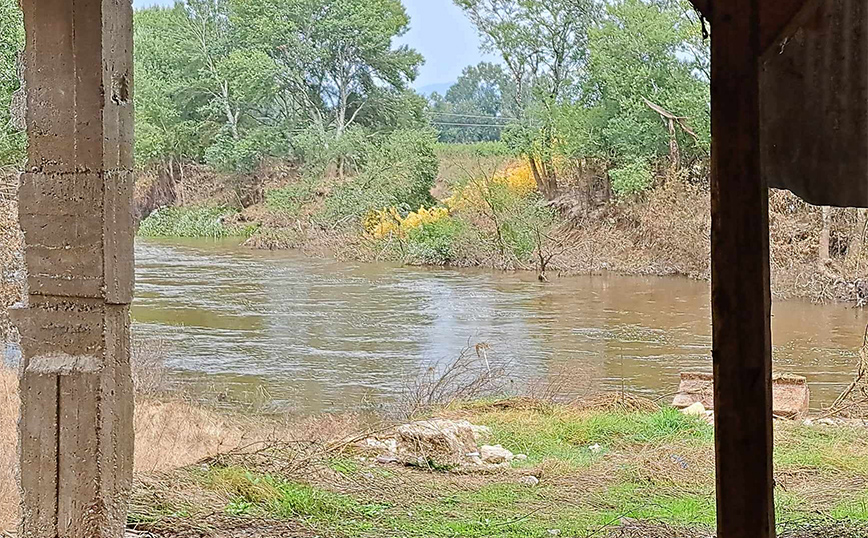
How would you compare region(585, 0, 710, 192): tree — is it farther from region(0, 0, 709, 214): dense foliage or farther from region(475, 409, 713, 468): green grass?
region(475, 409, 713, 468): green grass

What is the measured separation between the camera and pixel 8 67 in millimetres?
6500

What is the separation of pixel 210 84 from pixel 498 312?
458 inches

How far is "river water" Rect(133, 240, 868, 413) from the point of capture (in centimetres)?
752

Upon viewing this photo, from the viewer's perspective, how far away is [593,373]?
770cm

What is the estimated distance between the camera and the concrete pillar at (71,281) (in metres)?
2.18

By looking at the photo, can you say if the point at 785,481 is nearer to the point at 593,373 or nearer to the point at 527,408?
the point at 527,408

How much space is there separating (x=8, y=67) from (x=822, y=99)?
638 centimetres

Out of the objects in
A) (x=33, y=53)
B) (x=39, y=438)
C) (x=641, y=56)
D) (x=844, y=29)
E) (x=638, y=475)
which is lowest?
(x=638, y=475)

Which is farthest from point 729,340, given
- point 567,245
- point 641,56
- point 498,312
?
point 641,56

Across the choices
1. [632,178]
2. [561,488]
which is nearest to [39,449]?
[561,488]

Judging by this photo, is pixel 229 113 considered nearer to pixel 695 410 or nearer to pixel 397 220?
pixel 397 220

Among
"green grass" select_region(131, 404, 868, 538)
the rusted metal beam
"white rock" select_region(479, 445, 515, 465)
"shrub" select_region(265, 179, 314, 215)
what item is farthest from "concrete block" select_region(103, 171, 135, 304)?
"shrub" select_region(265, 179, 314, 215)

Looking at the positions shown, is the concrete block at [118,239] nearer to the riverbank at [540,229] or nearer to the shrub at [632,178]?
the riverbank at [540,229]

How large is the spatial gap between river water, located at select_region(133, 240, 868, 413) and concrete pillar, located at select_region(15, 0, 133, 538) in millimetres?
4369
